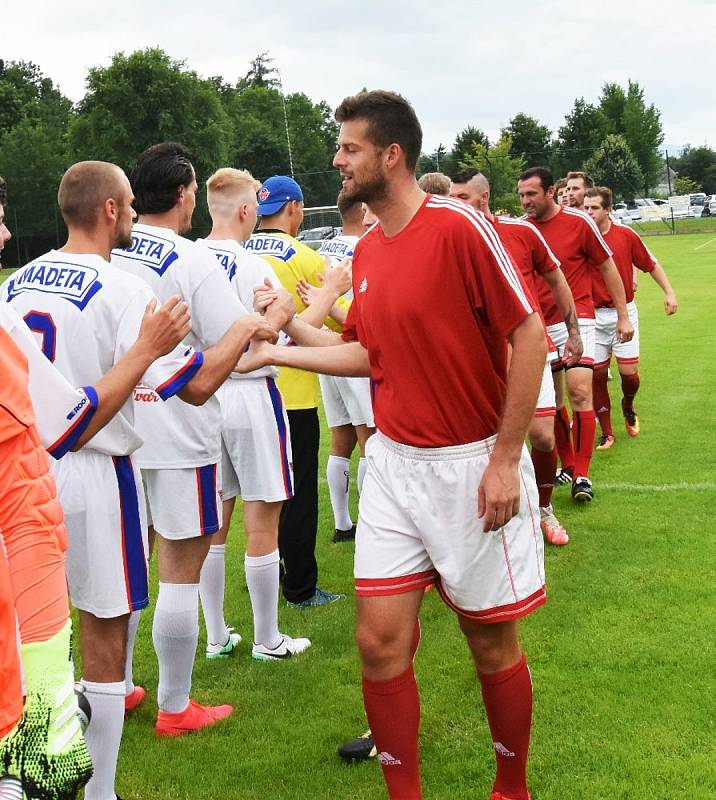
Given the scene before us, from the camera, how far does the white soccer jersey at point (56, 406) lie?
2500 mm

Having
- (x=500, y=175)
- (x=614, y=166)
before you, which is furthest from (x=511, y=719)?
(x=614, y=166)

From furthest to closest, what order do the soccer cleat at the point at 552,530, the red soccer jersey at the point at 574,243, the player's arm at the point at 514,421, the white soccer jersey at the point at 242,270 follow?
the red soccer jersey at the point at 574,243 < the soccer cleat at the point at 552,530 < the white soccer jersey at the point at 242,270 < the player's arm at the point at 514,421

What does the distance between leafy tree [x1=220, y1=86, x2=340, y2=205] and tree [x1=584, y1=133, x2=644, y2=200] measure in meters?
17.8

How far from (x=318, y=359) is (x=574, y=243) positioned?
15.7ft

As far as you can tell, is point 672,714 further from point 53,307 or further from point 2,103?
point 2,103

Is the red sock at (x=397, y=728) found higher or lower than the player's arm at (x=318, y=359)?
lower

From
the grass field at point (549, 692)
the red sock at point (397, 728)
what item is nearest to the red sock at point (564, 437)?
the grass field at point (549, 692)

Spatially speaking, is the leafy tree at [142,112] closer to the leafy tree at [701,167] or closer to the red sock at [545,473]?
the leafy tree at [701,167]

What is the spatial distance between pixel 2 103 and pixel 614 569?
78.3 metres

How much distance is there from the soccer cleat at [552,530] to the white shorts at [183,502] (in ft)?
9.89

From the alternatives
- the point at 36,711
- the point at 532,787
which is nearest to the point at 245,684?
the point at 532,787

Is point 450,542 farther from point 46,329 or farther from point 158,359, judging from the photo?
point 46,329

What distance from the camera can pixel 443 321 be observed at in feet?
10.3

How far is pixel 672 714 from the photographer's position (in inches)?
158
